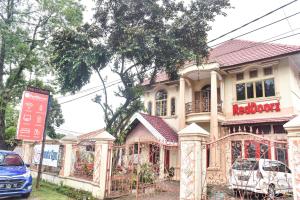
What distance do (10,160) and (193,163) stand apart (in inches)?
258

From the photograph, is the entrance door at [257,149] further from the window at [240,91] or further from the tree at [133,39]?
the window at [240,91]

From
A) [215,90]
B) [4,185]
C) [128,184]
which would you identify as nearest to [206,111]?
[215,90]

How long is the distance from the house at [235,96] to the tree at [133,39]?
116 inches

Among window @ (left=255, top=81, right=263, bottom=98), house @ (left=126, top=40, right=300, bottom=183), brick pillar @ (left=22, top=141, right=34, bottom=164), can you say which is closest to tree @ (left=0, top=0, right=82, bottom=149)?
brick pillar @ (left=22, top=141, right=34, bottom=164)

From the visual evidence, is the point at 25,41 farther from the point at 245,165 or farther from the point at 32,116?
the point at 245,165

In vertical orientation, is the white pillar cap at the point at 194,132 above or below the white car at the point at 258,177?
above

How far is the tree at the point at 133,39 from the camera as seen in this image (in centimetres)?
1045

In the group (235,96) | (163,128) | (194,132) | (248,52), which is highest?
(248,52)

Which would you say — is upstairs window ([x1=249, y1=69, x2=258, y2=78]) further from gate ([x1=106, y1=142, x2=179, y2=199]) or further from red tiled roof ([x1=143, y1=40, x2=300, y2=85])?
gate ([x1=106, y1=142, x2=179, y2=199])

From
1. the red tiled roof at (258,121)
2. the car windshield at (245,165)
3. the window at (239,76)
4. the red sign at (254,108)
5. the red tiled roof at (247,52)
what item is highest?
the red tiled roof at (247,52)

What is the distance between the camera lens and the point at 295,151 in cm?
513

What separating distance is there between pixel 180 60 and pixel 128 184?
5.33 metres

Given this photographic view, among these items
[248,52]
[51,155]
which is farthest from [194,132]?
[248,52]

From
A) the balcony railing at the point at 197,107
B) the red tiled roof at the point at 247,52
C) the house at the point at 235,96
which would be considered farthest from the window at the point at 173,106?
the red tiled roof at the point at 247,52
